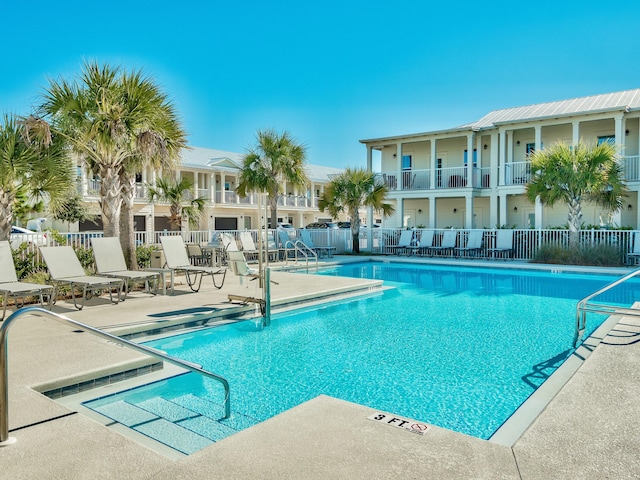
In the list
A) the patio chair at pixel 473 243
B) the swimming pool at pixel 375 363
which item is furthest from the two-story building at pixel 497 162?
the swimming pool at pixel 375 363

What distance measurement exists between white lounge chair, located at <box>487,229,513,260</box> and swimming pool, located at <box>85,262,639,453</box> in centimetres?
786

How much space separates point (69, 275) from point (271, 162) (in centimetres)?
1410

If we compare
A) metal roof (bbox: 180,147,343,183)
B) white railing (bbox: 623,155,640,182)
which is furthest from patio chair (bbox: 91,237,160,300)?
metal roof (bbox: 180,147,343,183)

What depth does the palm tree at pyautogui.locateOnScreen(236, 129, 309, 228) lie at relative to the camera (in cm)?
2217

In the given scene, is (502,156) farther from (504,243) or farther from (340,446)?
(340,446)

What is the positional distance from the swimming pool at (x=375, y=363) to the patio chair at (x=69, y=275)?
6.64ft

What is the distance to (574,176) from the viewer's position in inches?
647

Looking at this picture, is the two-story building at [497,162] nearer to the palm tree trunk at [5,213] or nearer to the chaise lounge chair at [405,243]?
the chaise lounge chair at [405,243]

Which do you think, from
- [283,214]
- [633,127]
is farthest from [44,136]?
[283,214]

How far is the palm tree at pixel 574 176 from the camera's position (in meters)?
16.4

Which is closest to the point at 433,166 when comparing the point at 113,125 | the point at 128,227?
the point at 128,227

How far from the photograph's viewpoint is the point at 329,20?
19.1 metres

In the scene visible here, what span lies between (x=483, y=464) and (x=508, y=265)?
1521 centimetres

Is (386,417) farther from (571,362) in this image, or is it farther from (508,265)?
(508,265)
